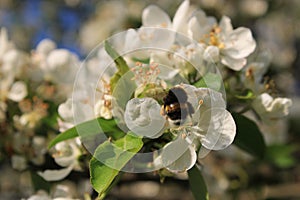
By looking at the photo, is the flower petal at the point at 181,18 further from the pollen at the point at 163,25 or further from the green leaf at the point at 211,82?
the green leaf at the point at 211,82

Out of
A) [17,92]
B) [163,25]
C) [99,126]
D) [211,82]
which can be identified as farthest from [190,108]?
[17,92]

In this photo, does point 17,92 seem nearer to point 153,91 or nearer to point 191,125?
point 153,91

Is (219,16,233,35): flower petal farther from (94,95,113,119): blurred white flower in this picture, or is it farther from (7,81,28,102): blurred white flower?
(7,81,28,102): blurred white flower

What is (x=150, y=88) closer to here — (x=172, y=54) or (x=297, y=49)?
(x=172, y=54)

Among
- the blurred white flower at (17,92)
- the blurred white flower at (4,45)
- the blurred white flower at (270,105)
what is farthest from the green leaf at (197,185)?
the blurred white flower at (4,45)

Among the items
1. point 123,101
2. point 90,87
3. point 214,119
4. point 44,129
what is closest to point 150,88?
point 123,101

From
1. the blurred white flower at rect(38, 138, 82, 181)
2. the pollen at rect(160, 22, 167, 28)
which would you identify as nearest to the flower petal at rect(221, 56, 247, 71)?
the pollen at rect(160, 22, 167, 28)
